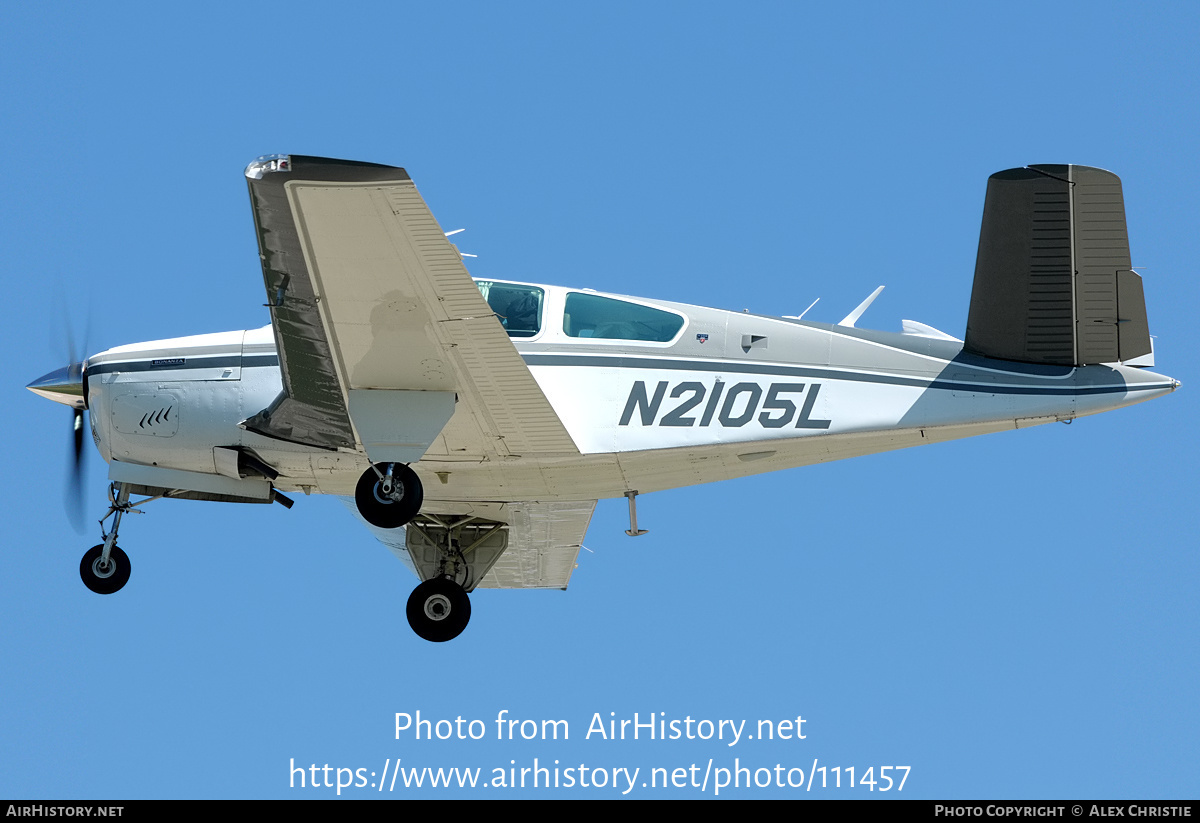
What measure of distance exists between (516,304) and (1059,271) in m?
4.55

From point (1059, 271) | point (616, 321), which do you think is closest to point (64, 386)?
point (616, 321)

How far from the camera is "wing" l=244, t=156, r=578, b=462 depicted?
916 centimetres

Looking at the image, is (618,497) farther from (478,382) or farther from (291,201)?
(291,201)

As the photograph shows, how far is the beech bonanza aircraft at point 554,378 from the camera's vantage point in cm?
1013

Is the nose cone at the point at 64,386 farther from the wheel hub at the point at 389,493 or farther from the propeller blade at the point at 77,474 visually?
the wheel hub at the point at 389,493

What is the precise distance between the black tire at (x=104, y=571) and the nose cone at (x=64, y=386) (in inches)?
56.8

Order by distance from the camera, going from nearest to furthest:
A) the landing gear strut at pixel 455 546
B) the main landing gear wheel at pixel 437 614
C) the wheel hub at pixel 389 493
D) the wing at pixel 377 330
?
the wing at pixel 377 330
the wheel hub at pixel 389 493
the main landing gear wheel at pixel 437 614
the landing gear strut at pixel 455 546

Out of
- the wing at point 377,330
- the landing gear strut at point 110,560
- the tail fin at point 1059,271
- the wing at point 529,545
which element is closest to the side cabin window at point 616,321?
the wing at point 377,330

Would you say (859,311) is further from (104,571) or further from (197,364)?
(104,571)

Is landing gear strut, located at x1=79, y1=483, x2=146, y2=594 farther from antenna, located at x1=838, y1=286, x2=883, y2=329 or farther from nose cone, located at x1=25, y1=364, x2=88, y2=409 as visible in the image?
antenna, located at x1=838, y1=286, x2=883, y2=329

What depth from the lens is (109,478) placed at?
40.5ft

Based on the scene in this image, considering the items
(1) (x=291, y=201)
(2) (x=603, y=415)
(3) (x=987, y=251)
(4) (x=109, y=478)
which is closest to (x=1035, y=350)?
(3) (x=987, y=251)

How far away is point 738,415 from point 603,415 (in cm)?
115

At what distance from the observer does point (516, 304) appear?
454 inches
